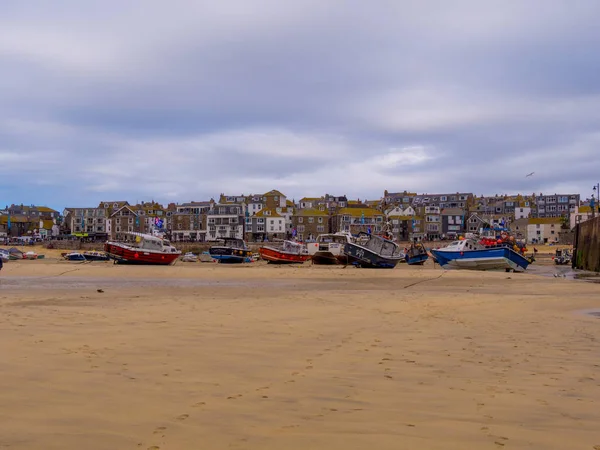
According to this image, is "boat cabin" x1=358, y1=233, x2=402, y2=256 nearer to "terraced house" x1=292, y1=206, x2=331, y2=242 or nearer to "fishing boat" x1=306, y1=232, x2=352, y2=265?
"fishing boat" x1=306, y1=232, x2=352, y2=265

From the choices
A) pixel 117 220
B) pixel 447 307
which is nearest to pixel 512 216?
pixel 117 220

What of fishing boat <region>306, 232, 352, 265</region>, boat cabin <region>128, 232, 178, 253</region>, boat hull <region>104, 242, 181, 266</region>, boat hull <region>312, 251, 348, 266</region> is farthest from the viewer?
fishing boat <region>306, 232, 352, 265</region>

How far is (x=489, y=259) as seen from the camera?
1676 inches

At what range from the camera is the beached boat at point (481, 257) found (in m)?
42.2

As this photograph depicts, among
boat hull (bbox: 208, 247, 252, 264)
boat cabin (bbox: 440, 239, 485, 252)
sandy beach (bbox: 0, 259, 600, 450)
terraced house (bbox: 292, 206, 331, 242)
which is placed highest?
terraced house (bbox: 292, 206, 331, 242)

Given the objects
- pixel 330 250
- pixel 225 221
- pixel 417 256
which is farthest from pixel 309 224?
pixel 330 250

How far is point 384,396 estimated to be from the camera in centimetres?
565

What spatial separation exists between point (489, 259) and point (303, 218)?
96412 mm

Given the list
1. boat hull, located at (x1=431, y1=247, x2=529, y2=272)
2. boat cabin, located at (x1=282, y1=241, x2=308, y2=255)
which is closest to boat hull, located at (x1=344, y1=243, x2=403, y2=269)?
boat hull, located at (x1=431, y1=247, x2=529, y2=272)

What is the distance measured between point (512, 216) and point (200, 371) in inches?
6352

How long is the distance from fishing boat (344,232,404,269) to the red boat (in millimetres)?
14864

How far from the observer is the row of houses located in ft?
450

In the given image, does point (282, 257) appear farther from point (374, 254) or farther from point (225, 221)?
point (225, 221)

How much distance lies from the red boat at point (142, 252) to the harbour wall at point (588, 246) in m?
32.1
